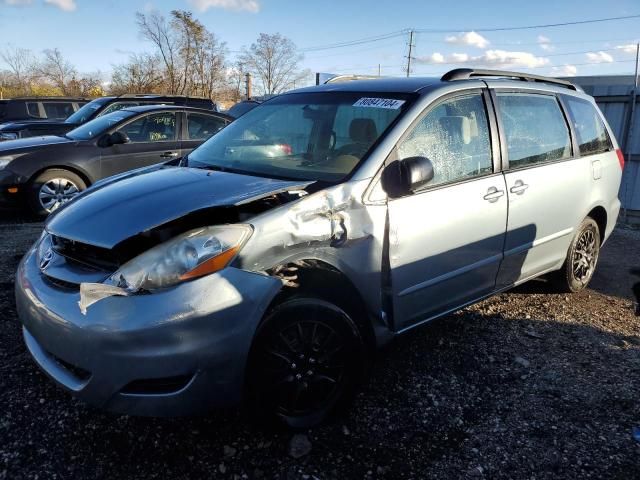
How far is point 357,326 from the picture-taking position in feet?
8.59

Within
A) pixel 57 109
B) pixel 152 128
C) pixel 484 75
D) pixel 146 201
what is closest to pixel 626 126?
pixel 484 75

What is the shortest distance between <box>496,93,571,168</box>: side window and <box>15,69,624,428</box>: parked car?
0.05 ft

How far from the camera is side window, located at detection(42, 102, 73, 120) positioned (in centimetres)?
1379

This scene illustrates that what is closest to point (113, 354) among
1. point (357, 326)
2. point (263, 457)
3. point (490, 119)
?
point (263, 457)

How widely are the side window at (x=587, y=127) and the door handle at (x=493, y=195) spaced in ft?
4.34

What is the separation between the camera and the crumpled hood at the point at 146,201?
2.25 metres

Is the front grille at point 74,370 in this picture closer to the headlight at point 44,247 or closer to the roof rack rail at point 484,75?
the headlight at point 44,247

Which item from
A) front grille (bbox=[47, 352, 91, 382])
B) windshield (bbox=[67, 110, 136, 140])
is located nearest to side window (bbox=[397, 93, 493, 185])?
front grille (bbox=[47, 352, 91, 382])

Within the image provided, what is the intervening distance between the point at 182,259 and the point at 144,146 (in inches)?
227

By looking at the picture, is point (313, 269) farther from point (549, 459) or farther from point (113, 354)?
point (549, 459)

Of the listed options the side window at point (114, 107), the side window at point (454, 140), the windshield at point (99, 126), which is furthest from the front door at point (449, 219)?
the side window at point (114, 107)

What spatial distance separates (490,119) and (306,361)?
6.63 ft

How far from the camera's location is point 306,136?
3250 millimetres

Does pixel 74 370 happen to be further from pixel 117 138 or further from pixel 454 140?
pixel 117 138
